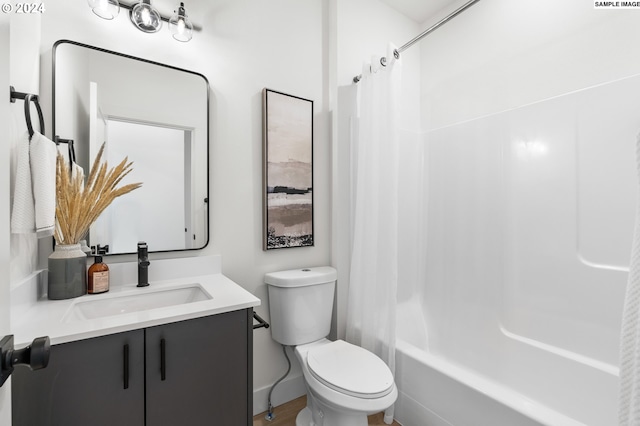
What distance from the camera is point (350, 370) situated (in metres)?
1.39

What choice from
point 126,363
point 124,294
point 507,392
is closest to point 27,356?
point 126,363

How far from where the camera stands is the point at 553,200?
1716 millimetres

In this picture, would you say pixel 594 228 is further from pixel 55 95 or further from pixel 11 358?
pixel 55 95

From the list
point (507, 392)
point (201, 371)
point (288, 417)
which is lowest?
point (288, 417)

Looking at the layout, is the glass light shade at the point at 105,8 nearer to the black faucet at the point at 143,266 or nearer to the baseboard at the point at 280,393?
the black faucet at the point at 143,266

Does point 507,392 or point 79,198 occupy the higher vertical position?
point 79,198

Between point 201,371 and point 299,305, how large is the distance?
27.6 inches

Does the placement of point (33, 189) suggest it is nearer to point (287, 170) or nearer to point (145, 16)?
point (145, 16)

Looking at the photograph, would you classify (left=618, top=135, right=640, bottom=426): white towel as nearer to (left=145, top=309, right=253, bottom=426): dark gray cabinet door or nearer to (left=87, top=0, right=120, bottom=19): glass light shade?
(left=145, top=309, right=253, bottom=426): dark gray cabinet door

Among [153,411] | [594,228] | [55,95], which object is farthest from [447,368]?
[55,95]

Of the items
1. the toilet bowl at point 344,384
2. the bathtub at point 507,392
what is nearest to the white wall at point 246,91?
the toilet bowl at point 344,384

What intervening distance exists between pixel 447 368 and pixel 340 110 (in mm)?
1593

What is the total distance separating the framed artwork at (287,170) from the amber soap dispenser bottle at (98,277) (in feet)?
2.54

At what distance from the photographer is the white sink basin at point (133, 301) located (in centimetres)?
118
